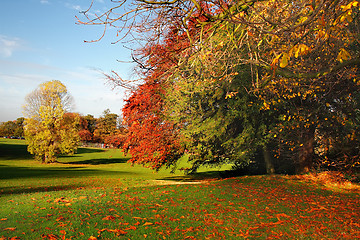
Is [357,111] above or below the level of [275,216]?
above

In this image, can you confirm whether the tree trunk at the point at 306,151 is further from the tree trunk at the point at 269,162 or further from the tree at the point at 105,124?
the tree at the point at 105,124

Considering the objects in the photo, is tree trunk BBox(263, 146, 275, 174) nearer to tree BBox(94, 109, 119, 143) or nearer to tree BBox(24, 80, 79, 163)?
tree BBox(24, 80, 79, 163)

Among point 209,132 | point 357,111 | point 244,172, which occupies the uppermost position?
point 357,111

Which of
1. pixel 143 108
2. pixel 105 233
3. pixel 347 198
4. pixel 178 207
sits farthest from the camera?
pixel 143 108

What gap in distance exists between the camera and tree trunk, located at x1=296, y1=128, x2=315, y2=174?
Answer: 1332cm

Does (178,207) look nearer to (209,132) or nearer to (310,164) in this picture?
(209,132)

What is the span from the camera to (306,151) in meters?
13.8

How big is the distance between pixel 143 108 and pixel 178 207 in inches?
358

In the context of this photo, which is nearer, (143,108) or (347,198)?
(347,198)

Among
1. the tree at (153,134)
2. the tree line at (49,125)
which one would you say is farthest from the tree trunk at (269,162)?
the tree line at (49,125)

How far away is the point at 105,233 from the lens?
17.9 feet

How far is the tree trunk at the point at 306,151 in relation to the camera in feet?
43.7

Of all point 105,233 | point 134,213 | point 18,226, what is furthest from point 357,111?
point 18,226

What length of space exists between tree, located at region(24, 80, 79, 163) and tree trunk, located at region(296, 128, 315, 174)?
85.4 feet
